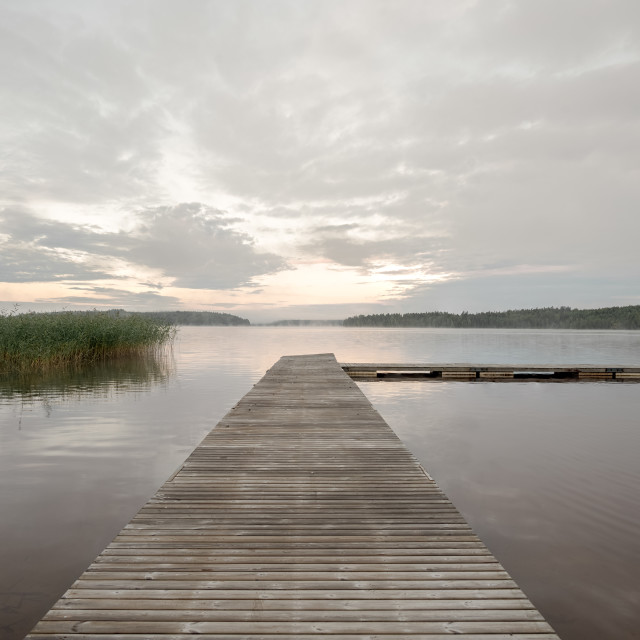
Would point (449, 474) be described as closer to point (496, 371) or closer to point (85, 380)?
point (496, 371)

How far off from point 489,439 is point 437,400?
15.1 ft

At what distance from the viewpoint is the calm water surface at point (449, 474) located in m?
3.77

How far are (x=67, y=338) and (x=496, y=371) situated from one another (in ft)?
58.9

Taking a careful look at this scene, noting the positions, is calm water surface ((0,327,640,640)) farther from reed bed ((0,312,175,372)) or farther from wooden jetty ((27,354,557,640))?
reed bed ((0,312,175,372))

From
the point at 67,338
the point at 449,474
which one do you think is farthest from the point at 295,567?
the point at 67,338

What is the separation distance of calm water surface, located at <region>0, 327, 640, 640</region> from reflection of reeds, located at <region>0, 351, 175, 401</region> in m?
0.15

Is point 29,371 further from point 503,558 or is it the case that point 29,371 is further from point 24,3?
point 503,558

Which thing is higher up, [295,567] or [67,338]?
[67,338]

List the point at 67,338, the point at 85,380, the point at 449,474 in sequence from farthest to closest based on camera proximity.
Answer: the point at 67,338 < the point at 85,380 < the point at 449,474

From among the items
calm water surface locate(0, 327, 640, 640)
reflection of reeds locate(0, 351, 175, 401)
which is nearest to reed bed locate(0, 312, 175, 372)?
reflection of reeds locate(0, 351, 175, 401)

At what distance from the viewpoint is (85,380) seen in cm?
1536

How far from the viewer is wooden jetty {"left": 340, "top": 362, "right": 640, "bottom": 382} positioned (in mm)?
18609

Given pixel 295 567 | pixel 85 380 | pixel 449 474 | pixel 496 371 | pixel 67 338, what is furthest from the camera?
pixel 496 371

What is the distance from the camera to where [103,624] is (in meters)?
2.19
